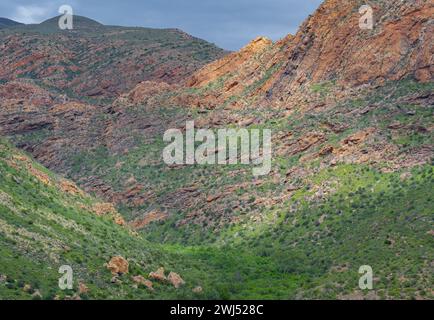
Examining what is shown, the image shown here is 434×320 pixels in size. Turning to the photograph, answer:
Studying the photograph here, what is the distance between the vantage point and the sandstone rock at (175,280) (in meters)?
51.4

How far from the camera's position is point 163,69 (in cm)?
12231

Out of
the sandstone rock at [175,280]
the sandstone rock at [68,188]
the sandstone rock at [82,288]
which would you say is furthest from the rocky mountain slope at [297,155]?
the sandstone rock at [82,288]

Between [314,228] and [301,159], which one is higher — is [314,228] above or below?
below

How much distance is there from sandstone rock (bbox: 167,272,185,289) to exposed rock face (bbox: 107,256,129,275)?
11.2 ft

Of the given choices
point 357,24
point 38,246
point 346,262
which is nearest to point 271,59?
point 357,24

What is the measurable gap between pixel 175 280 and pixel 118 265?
4562 mm

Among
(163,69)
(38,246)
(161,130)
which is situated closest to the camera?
(38,246)

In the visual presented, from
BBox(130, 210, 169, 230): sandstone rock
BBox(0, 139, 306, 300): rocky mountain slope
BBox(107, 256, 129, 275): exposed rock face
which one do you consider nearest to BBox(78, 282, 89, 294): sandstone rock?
BBox(0, 139, 306, 300): rocky mountain slope

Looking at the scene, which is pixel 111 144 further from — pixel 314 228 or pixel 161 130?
pixel 314 228

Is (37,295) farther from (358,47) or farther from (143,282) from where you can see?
(358,47)

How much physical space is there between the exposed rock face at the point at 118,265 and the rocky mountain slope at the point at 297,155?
6.76 metres

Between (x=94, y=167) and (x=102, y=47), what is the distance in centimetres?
5742

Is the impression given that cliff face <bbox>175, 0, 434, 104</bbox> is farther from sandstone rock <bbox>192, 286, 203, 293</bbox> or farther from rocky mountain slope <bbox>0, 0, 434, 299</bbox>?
sandstone rock <bbox>192, 286, 203, 293</bbox>

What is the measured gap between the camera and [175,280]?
5191cm
